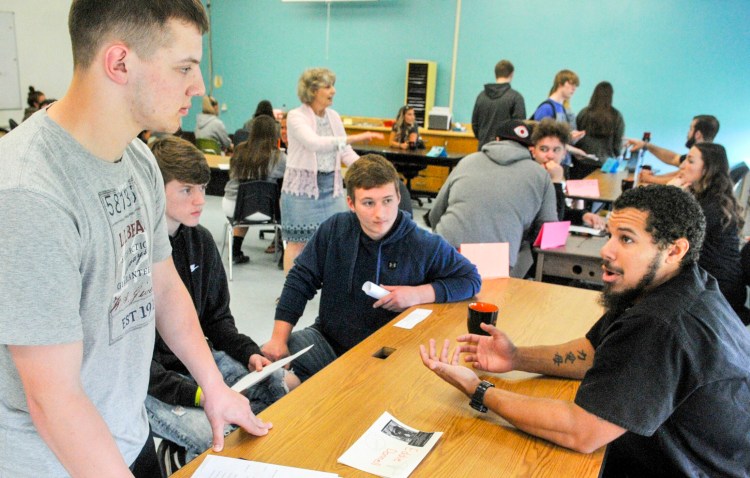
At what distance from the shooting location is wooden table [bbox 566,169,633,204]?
13.4ft

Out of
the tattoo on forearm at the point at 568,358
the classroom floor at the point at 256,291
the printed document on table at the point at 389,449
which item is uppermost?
the tattoo on forearm at the point at 568,358

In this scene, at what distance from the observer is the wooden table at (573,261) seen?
2967mm

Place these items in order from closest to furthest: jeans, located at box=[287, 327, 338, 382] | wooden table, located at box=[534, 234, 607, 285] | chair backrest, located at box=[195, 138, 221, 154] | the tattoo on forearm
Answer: the tattoo on forearm, jeans, located at box=[287, 327, 338, 382], wooden table, located at box=[534, 234, 607, 285], chair backrest, located at box=[195, 138, 221, 154]

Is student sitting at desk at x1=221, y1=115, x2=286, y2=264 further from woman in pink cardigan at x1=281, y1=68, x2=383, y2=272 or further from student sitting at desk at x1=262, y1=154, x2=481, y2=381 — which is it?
student sitting at desk at x1=262, y1=154, x2=481, y2=381

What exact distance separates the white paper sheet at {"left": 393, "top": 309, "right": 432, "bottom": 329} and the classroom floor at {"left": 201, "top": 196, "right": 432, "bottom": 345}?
68.6 inches

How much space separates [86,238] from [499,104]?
19.3 feet

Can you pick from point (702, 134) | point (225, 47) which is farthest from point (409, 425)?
point (225, 47)

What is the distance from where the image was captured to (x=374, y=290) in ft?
6.59

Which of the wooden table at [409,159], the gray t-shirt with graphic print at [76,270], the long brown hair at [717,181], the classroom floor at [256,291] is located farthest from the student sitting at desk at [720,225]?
the wooden table at [409,159]

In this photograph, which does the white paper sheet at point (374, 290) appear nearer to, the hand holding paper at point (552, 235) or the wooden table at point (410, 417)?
the wooden table at point (410, 417)

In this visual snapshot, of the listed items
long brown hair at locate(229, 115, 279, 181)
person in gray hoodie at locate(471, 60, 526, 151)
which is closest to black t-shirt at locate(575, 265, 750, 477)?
long brown hair at locate(229, 115, 279, 181)

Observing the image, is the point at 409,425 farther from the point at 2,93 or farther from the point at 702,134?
the point at 2,93

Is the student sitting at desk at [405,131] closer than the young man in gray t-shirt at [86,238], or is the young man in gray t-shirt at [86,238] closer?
the young man in gray t-shirt at [86,238]

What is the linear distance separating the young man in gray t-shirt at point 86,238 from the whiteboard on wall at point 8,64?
8582 mm
